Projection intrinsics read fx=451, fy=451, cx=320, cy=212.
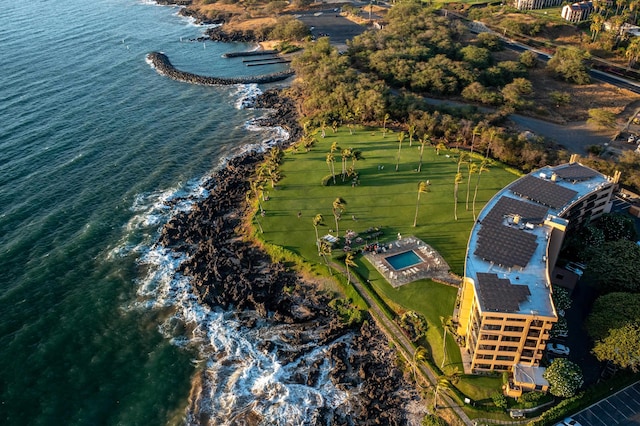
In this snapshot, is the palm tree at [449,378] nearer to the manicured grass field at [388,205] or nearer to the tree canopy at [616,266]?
the manicured grass field at [388,205]

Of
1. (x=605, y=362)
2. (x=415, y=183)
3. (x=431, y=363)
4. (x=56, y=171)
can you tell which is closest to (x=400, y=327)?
(x=431, y=363)

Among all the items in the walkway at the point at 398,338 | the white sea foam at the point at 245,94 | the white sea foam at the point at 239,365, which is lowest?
the white sea foam at the point at 239,365

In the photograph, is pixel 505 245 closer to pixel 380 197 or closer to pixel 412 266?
pixel 412 266

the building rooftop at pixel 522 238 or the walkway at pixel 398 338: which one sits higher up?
the building rooftop at pixel 522 238

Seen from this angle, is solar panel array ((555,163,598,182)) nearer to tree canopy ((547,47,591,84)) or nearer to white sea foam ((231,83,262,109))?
tree canopy ((547,47,591,84))

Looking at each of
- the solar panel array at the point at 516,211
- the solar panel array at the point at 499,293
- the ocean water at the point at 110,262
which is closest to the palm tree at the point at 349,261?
the ocean water at the point at 110,262
